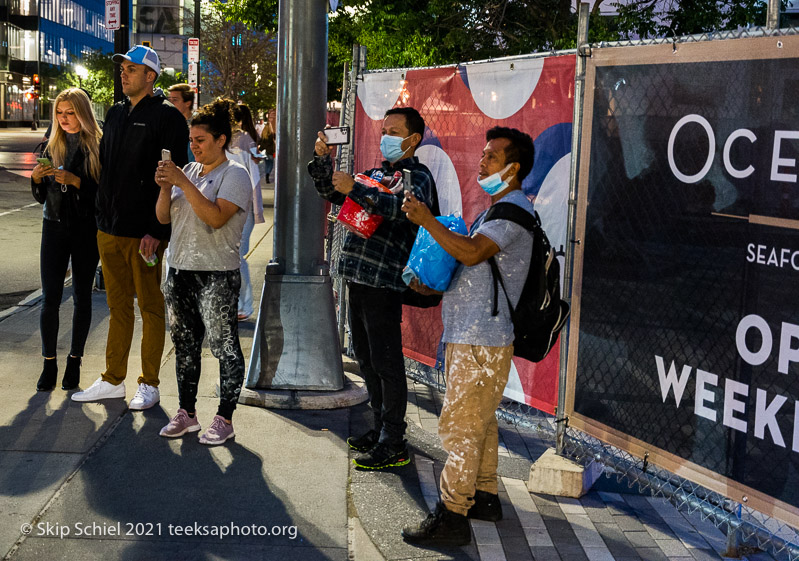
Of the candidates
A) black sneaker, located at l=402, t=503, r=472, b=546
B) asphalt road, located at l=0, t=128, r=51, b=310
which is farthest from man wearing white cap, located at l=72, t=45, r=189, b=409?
asphalt road, located at l=0, t=128, r=51, b=310

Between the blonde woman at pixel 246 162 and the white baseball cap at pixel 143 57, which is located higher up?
the white baseball cap at pixel 143 57

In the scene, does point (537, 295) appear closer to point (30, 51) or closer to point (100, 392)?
point (100, 392)

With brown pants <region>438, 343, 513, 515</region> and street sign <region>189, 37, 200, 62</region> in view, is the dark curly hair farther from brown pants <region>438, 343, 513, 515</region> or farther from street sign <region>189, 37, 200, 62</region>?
street sign <region>189, 37, 200, 62</region>

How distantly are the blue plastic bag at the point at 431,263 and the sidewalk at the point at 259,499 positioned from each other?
1.18m

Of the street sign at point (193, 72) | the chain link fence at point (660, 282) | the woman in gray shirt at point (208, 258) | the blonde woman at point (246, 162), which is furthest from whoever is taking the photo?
the street sign at point (193, 72)

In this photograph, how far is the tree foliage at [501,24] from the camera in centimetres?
1759

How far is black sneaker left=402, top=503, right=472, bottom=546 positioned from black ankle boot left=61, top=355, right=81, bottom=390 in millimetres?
3155

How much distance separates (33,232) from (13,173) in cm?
1523

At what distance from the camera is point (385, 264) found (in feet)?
17.1

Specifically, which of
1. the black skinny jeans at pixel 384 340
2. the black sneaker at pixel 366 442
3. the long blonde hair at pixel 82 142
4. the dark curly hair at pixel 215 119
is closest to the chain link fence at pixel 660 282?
the black skinny jeans at pixel 384 340

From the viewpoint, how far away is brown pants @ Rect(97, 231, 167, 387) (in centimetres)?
→ 621

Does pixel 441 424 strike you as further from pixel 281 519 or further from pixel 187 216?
pixel 187 216

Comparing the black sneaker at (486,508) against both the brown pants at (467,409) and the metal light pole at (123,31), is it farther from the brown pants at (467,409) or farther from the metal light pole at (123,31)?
the metal light pole at (123,31)

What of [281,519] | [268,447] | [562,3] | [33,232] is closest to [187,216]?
[268,447]
